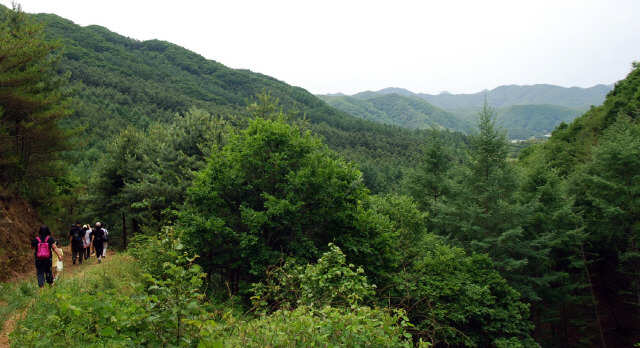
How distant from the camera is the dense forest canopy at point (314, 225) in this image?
589cm

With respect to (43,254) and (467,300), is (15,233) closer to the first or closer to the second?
(43,254)

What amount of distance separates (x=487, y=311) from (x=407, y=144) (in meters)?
123

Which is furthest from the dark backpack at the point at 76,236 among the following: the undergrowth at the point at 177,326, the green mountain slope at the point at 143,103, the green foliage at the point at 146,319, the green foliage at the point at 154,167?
the green mountain slope at the point at 143,103

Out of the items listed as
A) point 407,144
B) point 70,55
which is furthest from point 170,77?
point 407,144

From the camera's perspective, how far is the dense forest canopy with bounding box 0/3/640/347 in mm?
5895

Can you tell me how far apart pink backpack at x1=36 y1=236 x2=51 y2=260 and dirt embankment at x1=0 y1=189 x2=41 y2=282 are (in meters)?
2.49

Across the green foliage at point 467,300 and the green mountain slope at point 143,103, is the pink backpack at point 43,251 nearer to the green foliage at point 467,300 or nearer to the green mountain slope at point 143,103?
the green foliage at point 467,300

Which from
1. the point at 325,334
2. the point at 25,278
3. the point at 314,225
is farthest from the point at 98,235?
the point at 325,334

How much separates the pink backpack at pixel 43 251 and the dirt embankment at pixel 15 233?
2.49 m

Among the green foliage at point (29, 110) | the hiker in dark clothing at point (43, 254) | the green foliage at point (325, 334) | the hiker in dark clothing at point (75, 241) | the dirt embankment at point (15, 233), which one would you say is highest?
the green foliage at point (29, 110)

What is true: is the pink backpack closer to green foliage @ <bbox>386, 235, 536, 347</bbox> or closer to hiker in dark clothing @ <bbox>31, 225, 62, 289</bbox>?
hiker in dark clothing @ <bbox>31, 225, 62, 289</bbox>

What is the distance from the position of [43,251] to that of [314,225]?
8102 mm

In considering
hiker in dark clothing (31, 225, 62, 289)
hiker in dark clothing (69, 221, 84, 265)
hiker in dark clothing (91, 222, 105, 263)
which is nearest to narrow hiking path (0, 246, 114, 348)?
hiker in dark clothing (91, 222, 105, 263)

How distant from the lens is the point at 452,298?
13914 mm
